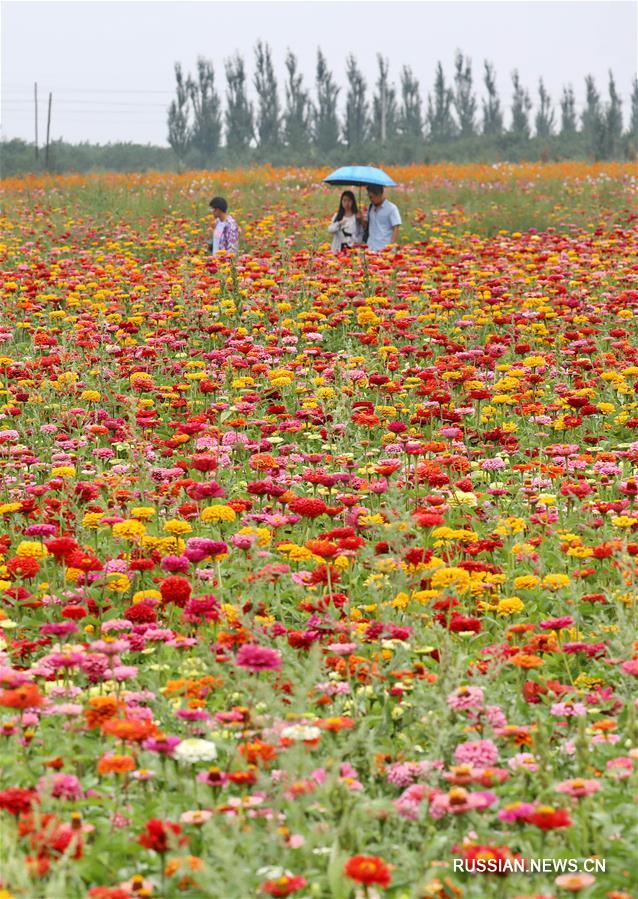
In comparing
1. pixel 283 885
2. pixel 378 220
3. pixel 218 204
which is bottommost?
pixel 283 885

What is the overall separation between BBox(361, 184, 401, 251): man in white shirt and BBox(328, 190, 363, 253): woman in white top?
14cm

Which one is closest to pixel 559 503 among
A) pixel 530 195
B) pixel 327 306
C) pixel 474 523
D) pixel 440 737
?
pixel 474 523

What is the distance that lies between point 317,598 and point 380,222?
352 inches

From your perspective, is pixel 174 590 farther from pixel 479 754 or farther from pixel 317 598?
pixel 479 754

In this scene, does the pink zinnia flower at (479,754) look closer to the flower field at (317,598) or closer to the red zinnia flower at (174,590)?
the flower field at (317,598)

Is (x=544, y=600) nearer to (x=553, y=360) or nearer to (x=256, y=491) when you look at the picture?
(x=256, y=491)

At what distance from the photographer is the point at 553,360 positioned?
8133 millimetres

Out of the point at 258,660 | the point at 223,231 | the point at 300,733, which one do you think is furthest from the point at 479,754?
the point at 223,231

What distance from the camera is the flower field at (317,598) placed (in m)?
2.66

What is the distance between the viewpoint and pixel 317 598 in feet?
13.3

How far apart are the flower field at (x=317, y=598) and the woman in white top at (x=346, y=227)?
2090 mm

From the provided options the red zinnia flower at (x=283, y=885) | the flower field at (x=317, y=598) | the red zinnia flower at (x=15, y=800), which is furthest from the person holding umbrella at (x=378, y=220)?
the red zinnia flower at (x=283, y=885)

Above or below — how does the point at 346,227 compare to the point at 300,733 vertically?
above

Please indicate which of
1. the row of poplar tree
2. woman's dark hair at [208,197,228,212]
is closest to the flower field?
woman's dark hair at [208,197,228,212]
